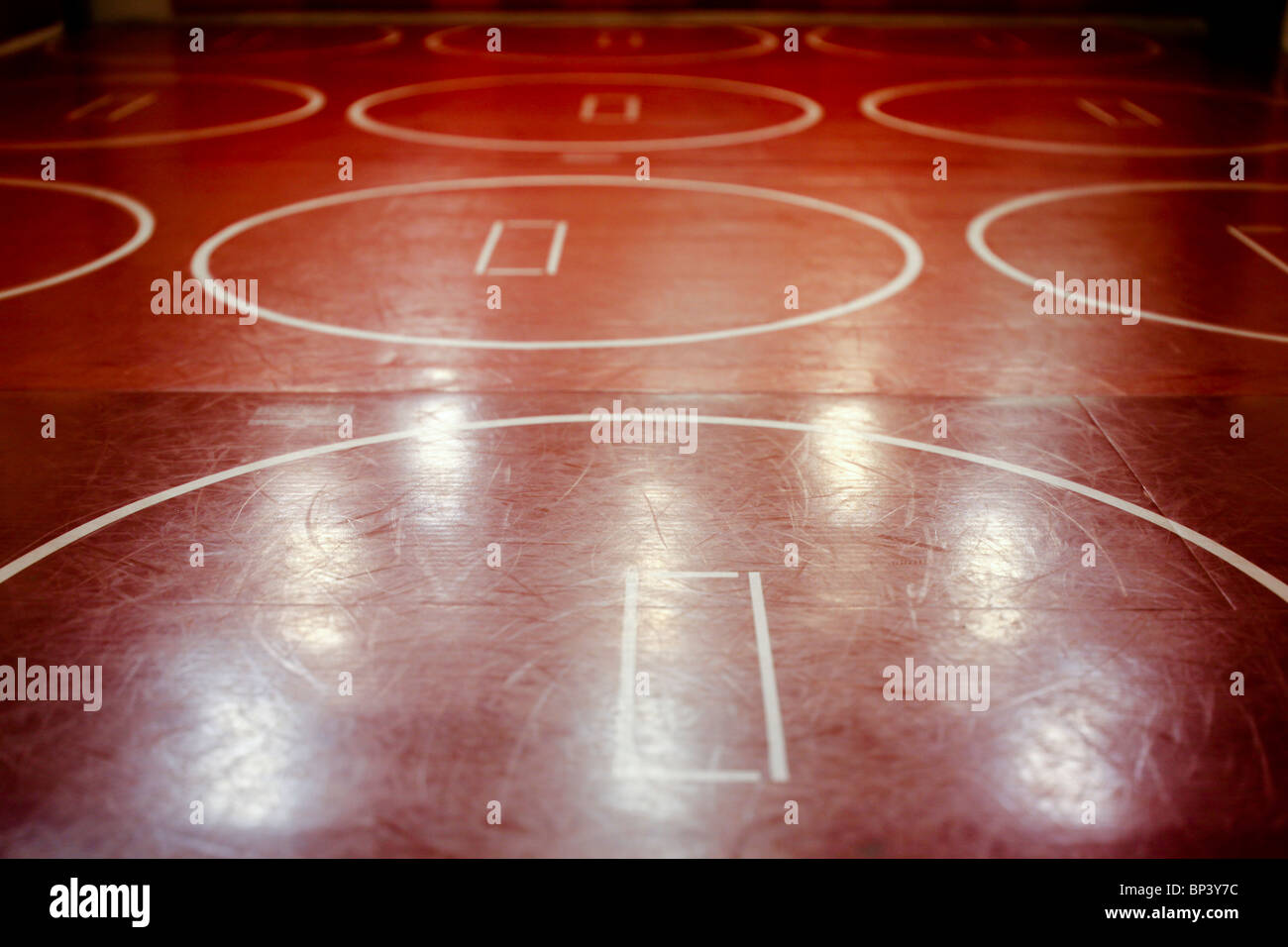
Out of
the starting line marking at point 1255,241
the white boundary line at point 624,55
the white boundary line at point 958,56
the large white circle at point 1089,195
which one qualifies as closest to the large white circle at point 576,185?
the large white circle at point 1089,195

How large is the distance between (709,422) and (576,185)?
466 cm

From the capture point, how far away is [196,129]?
40.3 feet

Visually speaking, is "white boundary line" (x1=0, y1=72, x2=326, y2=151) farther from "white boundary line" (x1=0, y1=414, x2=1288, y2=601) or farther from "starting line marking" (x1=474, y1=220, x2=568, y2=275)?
"white boundary line" (x1=0, y1=414, x2=1288, y2=601)

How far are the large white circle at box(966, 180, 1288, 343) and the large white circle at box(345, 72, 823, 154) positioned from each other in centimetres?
284

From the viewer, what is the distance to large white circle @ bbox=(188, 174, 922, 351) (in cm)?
736

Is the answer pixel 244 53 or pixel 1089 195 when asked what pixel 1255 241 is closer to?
pixel 1089 195

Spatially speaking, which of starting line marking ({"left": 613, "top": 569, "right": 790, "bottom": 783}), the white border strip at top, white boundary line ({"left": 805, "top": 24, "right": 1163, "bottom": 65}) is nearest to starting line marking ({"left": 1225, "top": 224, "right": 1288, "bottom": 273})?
starting line marking ({"left": 613, "top": 569, "right": 790, "bottom": 783})

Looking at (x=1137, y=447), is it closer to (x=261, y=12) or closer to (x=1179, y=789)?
(x=1179, y=789)

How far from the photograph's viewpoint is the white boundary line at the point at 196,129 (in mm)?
11648

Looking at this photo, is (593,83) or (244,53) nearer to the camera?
(593,83)

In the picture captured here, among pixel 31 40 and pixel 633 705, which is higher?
pixel 31 40

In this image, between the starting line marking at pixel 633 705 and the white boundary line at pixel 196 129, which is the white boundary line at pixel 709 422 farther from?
the white boundary line at pixel 196 129

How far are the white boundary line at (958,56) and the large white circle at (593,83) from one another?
256 centimetres

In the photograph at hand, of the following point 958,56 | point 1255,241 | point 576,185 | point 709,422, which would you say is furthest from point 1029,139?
point 709,422
